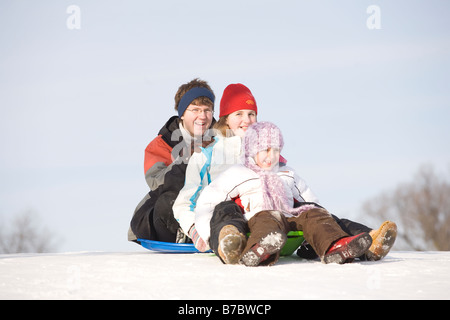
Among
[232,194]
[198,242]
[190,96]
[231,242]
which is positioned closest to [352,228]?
[232,194]

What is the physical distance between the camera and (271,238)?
3084mm

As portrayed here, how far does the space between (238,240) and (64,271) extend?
3.13ft

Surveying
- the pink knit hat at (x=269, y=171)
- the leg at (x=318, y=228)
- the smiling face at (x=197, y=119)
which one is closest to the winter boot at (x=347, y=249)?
the leg at (x=318, y=228)

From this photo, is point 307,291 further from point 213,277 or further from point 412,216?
point 412,216

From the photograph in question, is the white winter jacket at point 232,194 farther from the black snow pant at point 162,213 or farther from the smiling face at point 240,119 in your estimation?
the smiling face at point 240,119

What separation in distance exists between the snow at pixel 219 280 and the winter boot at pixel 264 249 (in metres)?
0.06

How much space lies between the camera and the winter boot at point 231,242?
3.17m

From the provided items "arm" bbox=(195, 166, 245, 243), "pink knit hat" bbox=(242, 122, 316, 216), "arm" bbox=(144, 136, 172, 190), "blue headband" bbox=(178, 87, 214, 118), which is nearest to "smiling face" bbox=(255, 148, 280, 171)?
"pink knit hat" bbox=(242, 122, 316, 216)

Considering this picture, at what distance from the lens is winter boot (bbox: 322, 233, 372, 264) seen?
3154 mm

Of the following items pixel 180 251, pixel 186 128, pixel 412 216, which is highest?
pixel 186 128

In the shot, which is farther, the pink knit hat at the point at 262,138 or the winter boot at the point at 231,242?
the pink knit hat at the point at 262,138

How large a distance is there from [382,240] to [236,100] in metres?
1.69

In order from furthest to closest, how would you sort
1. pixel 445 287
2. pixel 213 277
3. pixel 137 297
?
pixel 213 277, pixel 445 287, pixel 137 297

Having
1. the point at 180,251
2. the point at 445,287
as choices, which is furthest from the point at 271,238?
the point at 180,251
